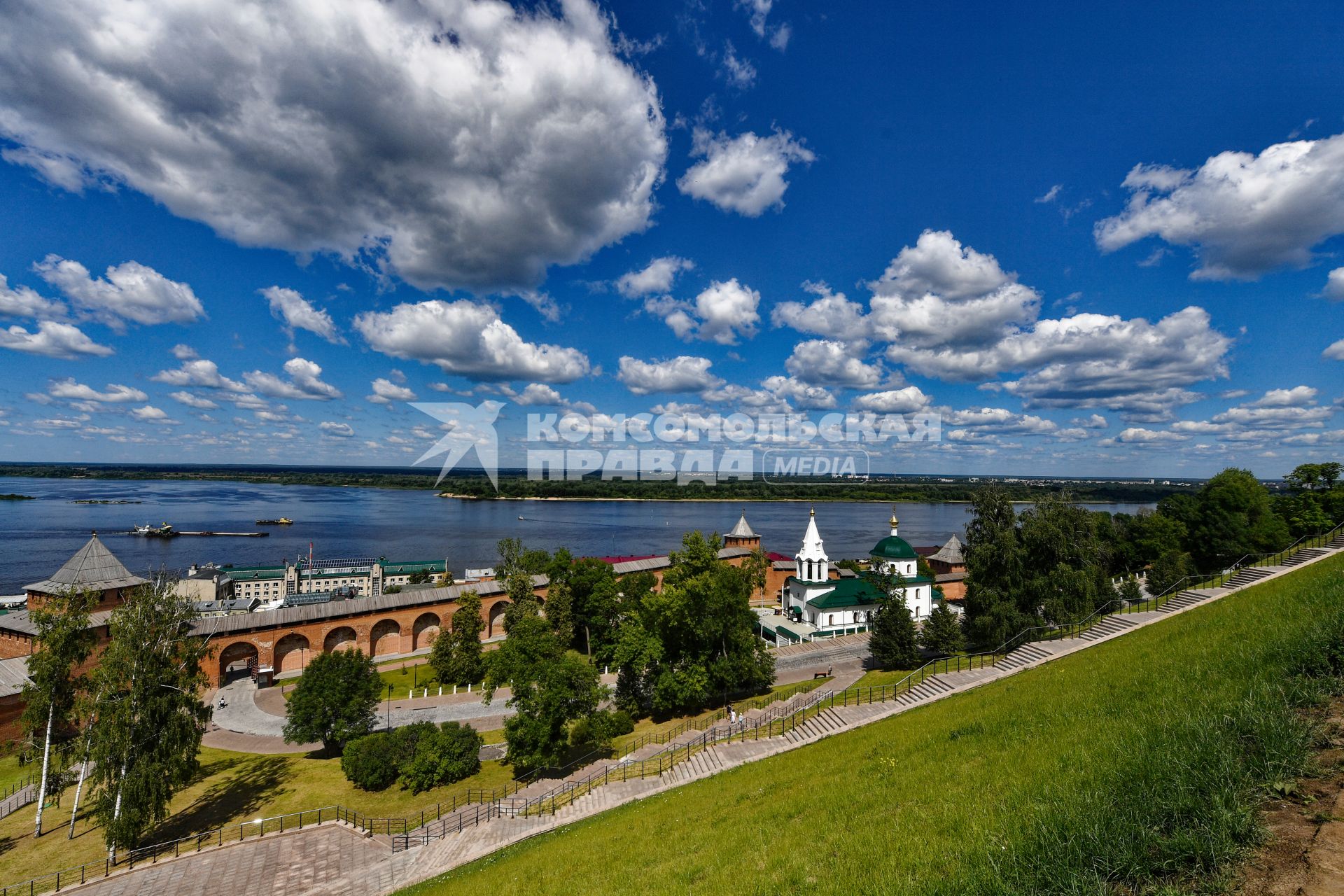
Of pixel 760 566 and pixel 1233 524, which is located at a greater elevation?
pixel 1233 524

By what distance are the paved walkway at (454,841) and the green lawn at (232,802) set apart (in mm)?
2026

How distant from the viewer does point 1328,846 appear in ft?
11.8

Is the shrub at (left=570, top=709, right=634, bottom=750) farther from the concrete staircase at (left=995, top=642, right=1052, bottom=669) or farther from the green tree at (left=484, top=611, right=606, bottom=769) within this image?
the concrete staircase at (left=995, top=642, right=1052, bottom=669)

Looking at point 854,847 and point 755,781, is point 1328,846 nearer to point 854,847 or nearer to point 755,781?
point 854,847

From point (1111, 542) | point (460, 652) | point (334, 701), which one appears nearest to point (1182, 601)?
point (1111, 542)

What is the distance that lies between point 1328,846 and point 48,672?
74.4ft

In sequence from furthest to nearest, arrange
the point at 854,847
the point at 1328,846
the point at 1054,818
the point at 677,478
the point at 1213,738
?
the point at 677,478 → the point at 854,847 → the point at 1213,738 → the point at 1054,818 → the point at 1328,846

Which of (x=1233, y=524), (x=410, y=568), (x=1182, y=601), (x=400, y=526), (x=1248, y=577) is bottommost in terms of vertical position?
(x=410, y=568)

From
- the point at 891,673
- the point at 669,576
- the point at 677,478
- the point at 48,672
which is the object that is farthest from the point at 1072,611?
the point at 677,478

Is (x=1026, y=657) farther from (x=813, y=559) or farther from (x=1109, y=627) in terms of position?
(x=813, y=559)

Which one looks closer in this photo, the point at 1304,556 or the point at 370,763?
the point at 370,763

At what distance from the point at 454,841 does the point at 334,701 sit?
28.7 feet

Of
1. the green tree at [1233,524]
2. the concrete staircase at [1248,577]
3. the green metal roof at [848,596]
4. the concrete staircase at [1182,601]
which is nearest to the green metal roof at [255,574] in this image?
the green metal roof at [848,596]

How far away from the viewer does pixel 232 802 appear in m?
15.3
